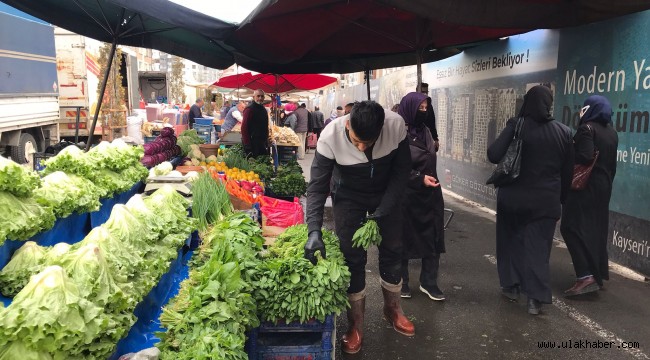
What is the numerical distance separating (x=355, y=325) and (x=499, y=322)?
1.52 meters

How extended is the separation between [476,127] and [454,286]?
481 centimetres

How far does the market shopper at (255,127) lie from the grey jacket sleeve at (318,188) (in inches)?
215

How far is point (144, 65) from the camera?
154ft

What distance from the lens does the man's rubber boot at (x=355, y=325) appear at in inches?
156

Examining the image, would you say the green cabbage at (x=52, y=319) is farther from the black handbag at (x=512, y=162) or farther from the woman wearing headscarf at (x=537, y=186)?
the woman wearing headscarf at (x=537, y=186)

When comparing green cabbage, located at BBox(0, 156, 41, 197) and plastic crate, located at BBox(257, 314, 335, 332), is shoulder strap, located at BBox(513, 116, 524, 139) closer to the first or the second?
plastic crate, located at BBox(257, 314, 335, 332)

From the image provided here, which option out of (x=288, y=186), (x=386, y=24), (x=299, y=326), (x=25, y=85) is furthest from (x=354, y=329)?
(x=25, y=85)

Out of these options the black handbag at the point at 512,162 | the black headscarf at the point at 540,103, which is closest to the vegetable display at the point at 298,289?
the black handbag at the point at 512,162

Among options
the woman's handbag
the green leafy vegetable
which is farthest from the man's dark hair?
the green leafy vegetable

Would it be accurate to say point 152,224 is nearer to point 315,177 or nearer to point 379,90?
point 315,177

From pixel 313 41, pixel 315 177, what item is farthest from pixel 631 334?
pixel 313 41

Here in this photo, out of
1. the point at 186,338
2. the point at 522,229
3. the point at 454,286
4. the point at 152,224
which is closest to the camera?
the point at 186,338

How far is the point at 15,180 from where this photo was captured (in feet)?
9.52

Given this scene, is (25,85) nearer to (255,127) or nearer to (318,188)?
(255,127)
